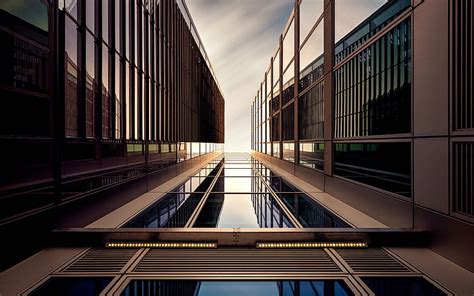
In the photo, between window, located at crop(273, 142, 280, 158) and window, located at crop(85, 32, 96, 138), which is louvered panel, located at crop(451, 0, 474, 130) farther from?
window, located at crop(273, 142, 280, 158)

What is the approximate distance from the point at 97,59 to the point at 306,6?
1402 cm

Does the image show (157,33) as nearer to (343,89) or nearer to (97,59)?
(97,59)

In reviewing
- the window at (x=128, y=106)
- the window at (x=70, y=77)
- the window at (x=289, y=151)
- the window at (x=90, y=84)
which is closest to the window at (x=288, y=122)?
the window at (x=289, y=151)

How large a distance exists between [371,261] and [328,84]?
9700 mm

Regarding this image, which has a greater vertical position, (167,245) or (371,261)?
(167,245)

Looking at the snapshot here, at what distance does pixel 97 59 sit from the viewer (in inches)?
411

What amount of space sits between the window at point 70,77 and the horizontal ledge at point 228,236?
3.33 meters

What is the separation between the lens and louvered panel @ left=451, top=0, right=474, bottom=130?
17.7 ft

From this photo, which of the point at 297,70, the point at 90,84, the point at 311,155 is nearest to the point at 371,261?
the point at 90,84

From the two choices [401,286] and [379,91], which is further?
[379,91]

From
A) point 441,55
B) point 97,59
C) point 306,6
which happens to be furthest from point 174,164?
point 441,55

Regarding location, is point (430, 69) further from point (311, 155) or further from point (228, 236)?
point (311, 155)

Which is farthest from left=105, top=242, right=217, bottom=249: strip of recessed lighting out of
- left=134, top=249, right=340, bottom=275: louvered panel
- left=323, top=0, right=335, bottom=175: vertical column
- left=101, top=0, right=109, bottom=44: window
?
left=101, top=0, right=109, bottom=44: window

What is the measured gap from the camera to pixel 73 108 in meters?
8.70
